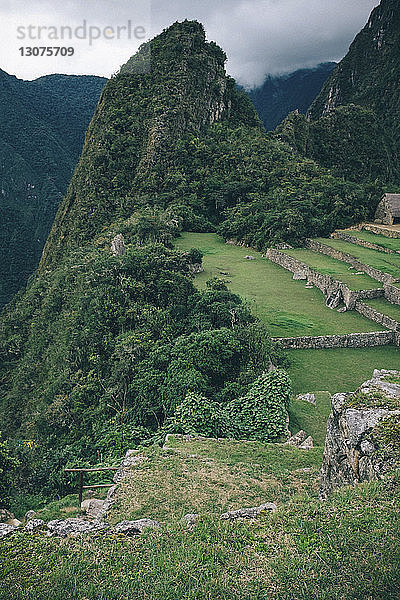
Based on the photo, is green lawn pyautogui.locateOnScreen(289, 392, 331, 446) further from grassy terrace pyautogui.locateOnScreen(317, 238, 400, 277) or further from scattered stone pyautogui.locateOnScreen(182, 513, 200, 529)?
grassy terrace pyautogui.locateOnScreen(317, 238, 400, 277)

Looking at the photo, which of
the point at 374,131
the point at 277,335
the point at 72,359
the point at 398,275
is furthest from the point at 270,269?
the point at 374,131

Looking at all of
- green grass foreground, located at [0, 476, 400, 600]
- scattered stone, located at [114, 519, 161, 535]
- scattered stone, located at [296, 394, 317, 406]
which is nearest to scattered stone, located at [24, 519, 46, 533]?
→ green grass foreground, located at [0, 476, 400, 600]

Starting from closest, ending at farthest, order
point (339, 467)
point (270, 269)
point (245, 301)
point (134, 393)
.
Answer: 1. point (339, 467)
2. point (134, 393)
3. point (245, 301)
4. point (270, 269)

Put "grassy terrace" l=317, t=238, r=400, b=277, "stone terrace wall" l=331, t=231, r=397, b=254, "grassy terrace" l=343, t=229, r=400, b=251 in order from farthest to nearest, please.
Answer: "grassy terrace" l=343, t=229, r=400, b=251, "stone terrace wall" l=331, t=231, r=397, b=254, "grassy terrace" l=317, t=238, r=400, b=277

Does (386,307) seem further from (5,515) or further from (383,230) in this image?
(5,515)

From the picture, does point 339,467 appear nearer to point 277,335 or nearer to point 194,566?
point 194,566

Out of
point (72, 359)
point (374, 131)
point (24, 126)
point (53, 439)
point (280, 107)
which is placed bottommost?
point (53, 439)

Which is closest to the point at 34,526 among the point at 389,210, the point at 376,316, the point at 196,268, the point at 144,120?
the point at 376,316
